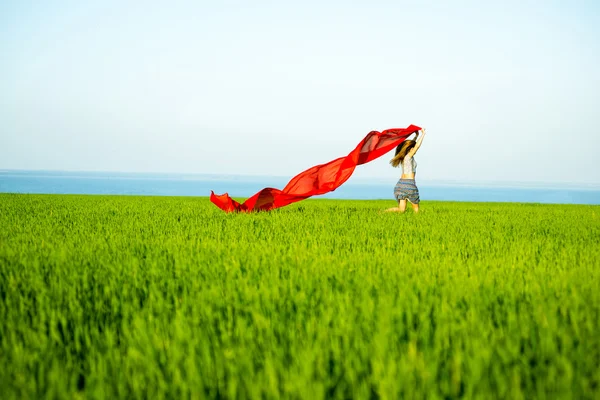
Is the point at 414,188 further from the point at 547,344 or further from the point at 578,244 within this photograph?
the point at 547,344

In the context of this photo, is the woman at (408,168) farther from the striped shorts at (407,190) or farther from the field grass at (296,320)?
the field grass at (296,320)

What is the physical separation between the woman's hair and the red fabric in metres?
0.14

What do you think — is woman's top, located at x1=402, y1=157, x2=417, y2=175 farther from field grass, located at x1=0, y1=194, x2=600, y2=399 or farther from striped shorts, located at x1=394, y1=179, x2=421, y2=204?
field grass, located at x1=0, y1=194, x2=600, y2=399

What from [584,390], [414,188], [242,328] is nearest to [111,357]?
[242,328]

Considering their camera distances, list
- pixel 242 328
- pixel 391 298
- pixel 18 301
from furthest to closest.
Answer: pixel 18 301, pixel 391 298, pixel 242 328

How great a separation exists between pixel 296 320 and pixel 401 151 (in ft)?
25.5

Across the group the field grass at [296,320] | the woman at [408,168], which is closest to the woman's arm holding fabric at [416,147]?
the woman at [408,168]

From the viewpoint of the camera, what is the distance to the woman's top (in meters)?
9.95

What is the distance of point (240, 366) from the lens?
2.06 meters

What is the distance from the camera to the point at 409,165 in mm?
9961

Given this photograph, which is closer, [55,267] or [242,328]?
[242,328]

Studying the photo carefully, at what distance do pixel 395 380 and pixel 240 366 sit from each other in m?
0.65

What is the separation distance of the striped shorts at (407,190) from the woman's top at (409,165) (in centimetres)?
19

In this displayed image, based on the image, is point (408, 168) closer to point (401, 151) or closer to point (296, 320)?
point (401, 151)
